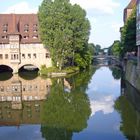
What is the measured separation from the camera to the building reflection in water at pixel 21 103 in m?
28.9

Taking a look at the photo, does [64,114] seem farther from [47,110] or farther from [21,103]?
[21,103]

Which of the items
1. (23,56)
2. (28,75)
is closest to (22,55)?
(23,56)

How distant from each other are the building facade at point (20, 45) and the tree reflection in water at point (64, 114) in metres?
34.2

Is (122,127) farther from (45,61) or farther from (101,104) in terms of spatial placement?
(45,61)

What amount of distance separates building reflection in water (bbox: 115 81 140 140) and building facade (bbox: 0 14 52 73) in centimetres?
3929

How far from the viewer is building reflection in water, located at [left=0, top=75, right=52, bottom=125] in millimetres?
28938

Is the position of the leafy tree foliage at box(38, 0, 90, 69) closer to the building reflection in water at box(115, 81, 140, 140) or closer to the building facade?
the building facade

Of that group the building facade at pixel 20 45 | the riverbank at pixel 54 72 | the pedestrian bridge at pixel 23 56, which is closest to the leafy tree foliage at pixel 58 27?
the riverbank at pixel 54 72

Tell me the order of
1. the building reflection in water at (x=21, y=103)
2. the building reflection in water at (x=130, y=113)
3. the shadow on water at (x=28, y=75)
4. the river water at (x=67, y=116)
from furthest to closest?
the shadow on water at (x=28, y=75) < the building reflection in water at (x=21, y=103) < the building reflection in water at (x=130, y=113) < the river water at (x=67, y=116)

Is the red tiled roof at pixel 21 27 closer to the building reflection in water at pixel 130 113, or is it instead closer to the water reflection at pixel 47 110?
the water reflection at pixel 47 110

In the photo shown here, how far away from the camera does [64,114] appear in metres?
31.0

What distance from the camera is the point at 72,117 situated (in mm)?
29641

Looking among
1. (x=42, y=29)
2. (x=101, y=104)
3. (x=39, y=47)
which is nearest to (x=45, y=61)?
(x=39, y=47)

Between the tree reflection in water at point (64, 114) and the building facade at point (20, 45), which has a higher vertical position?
the building facade at point (20, 45)
